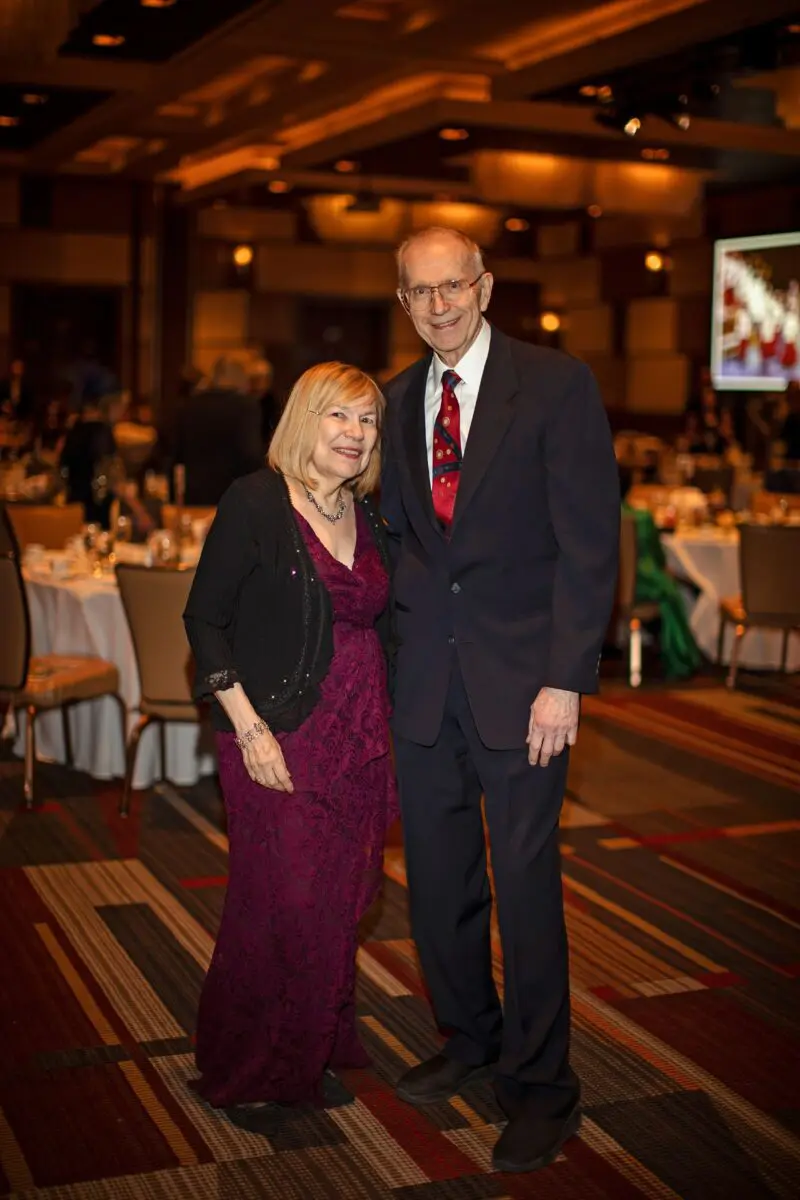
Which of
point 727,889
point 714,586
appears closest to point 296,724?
point 727,889

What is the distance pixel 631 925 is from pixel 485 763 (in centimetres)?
163

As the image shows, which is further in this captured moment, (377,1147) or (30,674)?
(30,674)

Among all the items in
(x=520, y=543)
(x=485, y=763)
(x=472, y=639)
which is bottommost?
(x=485, y=763)

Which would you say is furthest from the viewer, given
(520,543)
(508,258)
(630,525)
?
(508,258)

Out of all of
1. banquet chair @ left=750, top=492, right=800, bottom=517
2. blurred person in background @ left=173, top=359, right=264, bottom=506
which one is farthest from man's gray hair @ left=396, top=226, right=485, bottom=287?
banquet chair @ left=750, top=492, right=800, bottom=517

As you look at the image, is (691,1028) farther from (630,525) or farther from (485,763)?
(630,525)

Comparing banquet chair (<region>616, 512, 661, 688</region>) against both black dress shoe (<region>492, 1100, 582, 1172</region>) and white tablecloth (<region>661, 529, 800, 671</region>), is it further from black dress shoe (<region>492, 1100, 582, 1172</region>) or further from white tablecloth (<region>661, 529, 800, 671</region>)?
black dress shoe (<region>492, 1100, 582, 1172</region>)

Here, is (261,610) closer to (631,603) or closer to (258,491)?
(258,491)

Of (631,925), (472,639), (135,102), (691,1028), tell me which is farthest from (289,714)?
(135,102)

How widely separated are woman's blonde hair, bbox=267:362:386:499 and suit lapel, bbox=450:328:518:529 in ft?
0.72

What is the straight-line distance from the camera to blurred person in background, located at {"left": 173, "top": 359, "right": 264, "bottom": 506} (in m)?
7.75

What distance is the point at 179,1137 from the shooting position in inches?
118

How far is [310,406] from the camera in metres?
2.91

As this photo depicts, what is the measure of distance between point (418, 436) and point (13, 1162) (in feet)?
5.29
